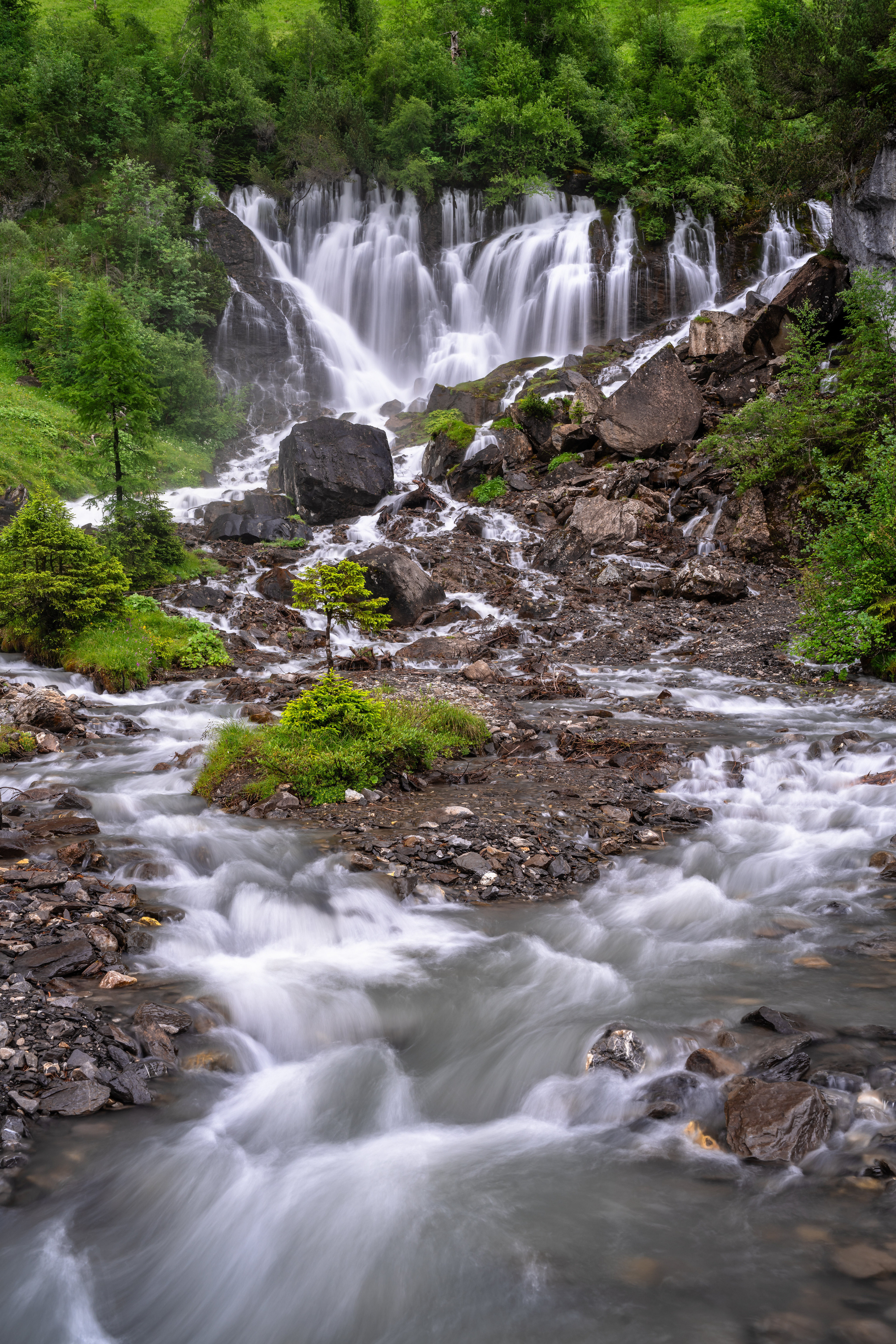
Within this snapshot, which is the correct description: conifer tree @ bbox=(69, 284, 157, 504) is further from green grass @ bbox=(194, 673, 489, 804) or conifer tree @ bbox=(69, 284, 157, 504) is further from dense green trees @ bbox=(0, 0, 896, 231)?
dense green trees @ bbox=(0, 0, 896, 231)

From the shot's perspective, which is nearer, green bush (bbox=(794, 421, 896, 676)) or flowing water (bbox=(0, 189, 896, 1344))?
flowing water (bbox=(0, 189, 896, 1344))

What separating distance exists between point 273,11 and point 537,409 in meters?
59.0

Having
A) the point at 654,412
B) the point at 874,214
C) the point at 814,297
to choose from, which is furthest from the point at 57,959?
the point at 814,297

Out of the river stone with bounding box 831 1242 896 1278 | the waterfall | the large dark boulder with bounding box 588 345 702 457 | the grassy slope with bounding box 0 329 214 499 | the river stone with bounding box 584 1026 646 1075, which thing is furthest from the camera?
the waterfall

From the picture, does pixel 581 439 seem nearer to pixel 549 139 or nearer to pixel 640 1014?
pixel 640 1014

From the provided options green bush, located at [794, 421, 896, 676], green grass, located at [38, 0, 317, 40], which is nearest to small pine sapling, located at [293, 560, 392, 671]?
green bush, located at [794, 421, 896, 676]

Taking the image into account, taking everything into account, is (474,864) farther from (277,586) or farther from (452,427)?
(452,427)

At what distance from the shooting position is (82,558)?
1344cm

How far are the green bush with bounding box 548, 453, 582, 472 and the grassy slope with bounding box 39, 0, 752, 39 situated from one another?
44.9m

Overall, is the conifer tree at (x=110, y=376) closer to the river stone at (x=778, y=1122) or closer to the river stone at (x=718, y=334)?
the river stone at (x=778, y=1122)

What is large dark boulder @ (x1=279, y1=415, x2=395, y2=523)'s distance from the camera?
23734 millimetres

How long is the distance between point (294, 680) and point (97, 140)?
127 ft

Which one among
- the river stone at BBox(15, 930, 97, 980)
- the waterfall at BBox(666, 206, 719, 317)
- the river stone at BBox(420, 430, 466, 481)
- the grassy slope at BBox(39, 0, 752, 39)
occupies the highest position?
the grassy slope at BBox(39, 0, 752, 39)

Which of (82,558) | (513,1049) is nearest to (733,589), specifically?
(82,558)
